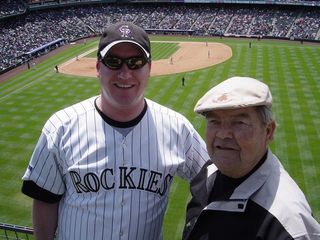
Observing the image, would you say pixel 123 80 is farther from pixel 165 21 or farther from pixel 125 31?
pixel 165 21

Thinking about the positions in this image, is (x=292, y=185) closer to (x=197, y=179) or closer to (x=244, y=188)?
(x=244, y=188)

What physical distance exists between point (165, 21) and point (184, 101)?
43.5m

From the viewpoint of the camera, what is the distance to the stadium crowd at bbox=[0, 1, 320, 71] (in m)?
58.3

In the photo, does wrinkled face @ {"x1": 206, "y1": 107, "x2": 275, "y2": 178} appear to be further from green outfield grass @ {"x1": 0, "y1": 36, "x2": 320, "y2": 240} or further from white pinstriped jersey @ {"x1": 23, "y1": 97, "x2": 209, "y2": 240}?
green outfield grass @ {"x1": 0, "y1": 36, "x2": 320, "y2": 240}

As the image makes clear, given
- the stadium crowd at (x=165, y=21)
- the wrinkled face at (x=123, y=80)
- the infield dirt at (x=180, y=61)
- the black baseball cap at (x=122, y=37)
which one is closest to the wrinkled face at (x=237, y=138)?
the wrinkled face at (x=123, y=80)

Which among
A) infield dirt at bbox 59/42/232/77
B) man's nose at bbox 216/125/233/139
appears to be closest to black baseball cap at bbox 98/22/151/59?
man's nose at bbox 216/125/233/139

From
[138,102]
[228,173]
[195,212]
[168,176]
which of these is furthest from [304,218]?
[138,102]

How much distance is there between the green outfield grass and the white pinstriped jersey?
11.2 m

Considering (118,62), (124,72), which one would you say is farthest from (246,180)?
(118,62)

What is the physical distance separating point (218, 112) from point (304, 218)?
3.45ft

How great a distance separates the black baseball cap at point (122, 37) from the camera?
3711 mm

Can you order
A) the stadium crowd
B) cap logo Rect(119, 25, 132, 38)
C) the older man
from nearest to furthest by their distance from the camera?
the older man < cap logo Rect(119, 25, 132, 38) < the stadium crowd

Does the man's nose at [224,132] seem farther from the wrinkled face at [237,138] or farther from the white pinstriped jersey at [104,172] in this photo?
the white pinstriped jersey at [104,172]

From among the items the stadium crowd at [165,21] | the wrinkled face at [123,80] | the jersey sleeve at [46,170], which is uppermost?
the wrinkled face at [123,80]
